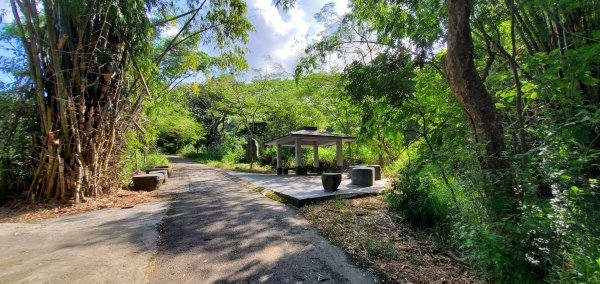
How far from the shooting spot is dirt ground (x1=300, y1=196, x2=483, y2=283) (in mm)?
2855

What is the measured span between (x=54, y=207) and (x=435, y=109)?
734cm

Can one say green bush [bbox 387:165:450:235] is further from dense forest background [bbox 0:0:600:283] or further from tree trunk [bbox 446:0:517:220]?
tree trunk [bbox 446:0:517:220]

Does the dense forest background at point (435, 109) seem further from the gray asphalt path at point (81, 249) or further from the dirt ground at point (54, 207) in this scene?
the gray asphalt path at point (81, 249)

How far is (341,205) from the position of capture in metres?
5.57

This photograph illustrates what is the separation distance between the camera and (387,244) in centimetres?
355

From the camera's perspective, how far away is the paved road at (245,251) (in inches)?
108

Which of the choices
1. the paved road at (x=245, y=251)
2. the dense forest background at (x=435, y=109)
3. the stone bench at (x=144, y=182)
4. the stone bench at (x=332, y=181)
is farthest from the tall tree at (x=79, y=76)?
the stone bench at (x=332, y=181)

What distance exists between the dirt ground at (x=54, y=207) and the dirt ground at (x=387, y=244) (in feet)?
13.4

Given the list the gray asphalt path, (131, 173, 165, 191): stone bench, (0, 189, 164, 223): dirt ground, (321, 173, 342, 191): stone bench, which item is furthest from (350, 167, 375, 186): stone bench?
(131, 173, 165, 191): stone bench

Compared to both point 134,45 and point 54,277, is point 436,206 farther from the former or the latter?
point 134,45

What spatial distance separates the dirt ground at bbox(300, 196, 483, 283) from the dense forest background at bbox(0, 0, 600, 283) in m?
0.25

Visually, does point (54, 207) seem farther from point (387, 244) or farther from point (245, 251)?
point (387, 244)

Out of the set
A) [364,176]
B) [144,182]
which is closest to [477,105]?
[364,176]

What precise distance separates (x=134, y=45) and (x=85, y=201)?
366 centimetres
